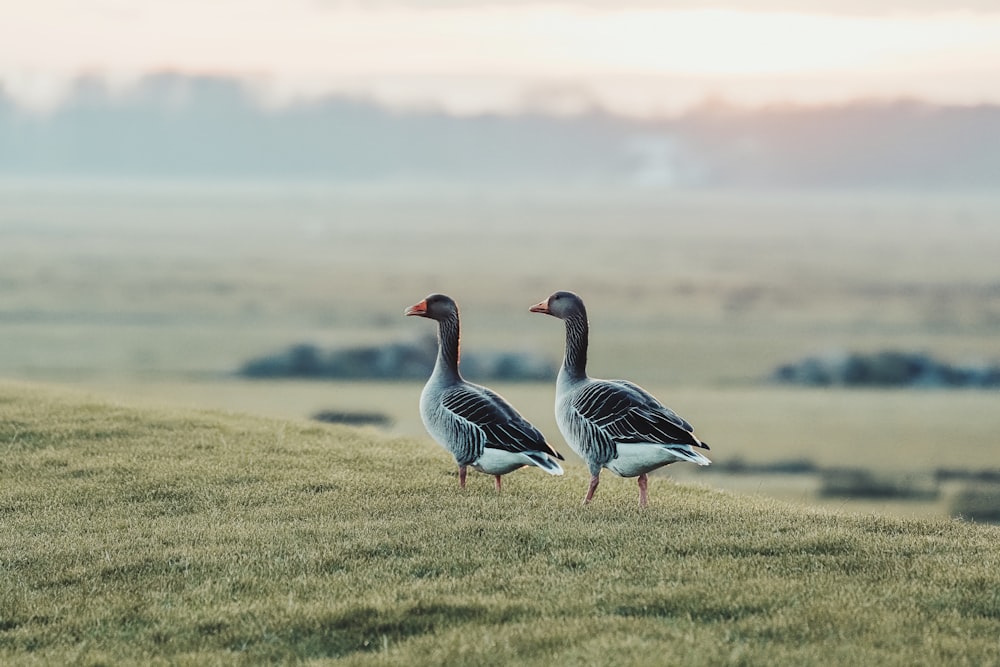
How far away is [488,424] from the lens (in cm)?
1419

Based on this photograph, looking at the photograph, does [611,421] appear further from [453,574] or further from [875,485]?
[875,485]

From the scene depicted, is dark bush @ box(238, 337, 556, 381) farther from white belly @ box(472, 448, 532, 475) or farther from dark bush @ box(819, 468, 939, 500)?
white belly @ box(472, 448, 532, 475)

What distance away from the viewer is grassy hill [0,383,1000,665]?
9875mm

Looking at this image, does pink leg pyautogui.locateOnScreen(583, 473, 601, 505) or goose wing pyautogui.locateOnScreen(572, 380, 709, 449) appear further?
pink leg pyautogui.locateOnScreen(583, 473, 601, 505)

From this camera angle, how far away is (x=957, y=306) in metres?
151

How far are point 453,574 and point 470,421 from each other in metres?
2.94

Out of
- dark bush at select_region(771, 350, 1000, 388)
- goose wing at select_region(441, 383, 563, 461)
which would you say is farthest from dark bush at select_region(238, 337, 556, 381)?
goose wing at select_region(441, 383, 563, 461)

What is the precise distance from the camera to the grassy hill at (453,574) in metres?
9.88

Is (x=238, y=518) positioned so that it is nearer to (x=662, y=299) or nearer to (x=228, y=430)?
(x=228, y=430)

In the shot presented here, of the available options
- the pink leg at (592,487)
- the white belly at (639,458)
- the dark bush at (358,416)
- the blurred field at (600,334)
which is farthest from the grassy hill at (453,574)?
the dark bush at (358,416)

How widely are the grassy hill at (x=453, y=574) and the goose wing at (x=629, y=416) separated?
38.6 inches

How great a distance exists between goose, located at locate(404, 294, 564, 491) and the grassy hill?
64 centimetres

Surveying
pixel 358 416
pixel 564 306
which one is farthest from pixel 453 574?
pixel 358 416

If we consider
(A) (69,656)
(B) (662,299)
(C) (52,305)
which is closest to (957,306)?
(B) (662,299)
